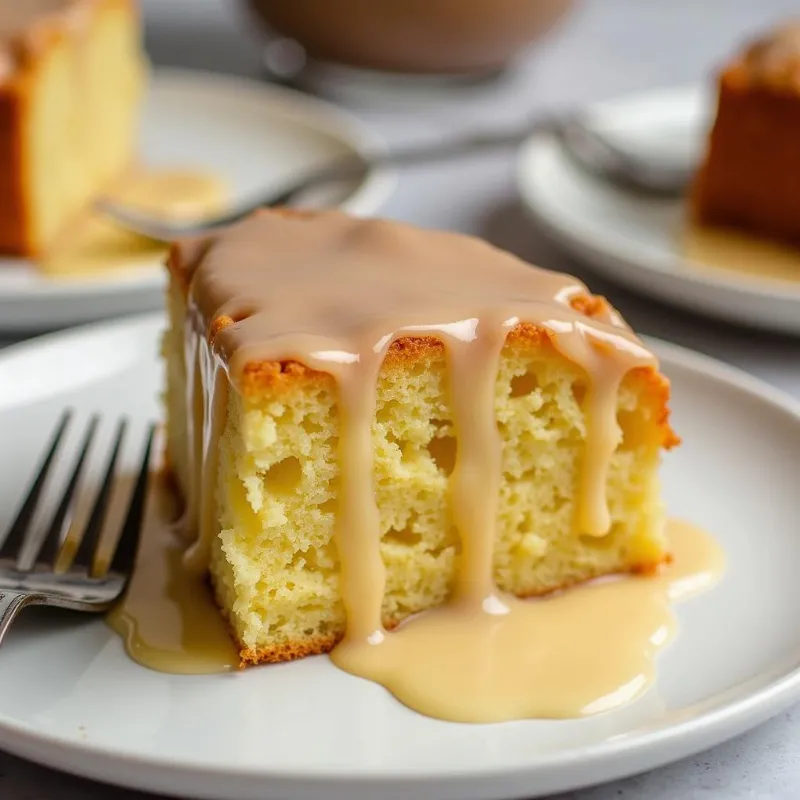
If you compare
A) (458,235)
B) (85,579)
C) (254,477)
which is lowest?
(85,579)

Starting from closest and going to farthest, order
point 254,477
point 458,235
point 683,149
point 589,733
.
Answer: point 589,733
point 254,477
point 458,235
point 683,149

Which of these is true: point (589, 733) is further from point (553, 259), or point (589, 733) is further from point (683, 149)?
point (683, 149)

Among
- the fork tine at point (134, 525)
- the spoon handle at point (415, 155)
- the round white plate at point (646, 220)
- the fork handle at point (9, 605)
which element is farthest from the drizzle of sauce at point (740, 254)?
the fork handle at point (9, 605)

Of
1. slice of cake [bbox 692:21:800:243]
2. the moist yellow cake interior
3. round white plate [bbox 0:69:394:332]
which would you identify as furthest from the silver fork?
slice of cake [bbox 692:21:800:243]

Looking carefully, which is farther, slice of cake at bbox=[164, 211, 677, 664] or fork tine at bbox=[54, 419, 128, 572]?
fork tine at bbox=[54, 419, 128, 572]

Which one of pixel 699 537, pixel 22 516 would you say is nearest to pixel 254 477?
pixel 22 516

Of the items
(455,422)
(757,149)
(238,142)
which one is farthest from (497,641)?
(238,142)

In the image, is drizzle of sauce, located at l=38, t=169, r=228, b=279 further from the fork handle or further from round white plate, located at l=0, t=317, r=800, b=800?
the fork handle
